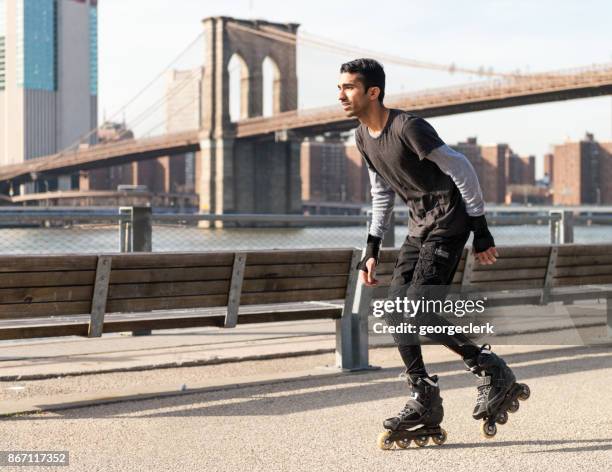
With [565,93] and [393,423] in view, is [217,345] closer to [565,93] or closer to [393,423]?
[393,423]

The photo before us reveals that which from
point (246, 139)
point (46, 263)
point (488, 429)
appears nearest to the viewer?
point (488, 429)

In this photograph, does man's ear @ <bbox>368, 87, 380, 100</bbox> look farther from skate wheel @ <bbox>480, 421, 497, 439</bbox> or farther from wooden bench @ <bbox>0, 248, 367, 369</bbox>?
wooden bench @ <bbox>0, 248, 367, 369</bbox>

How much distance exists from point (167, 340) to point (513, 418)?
3.15 metres

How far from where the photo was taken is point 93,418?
14.5 ft

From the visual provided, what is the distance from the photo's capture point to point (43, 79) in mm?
175125

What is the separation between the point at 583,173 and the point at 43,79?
319ft

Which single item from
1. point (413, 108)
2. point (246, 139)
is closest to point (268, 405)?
point (413, 108)

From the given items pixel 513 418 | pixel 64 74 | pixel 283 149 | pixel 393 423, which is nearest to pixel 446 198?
pixel 393 423

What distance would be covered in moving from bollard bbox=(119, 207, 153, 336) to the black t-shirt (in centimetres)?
382

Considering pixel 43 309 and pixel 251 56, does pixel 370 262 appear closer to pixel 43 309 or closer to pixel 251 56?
pixel 43 309

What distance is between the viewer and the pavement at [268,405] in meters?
3.72

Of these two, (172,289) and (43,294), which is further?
(172,289)

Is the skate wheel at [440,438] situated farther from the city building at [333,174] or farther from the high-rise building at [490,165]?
the city building at [333,174]

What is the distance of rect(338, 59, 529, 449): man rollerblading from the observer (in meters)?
3.76
